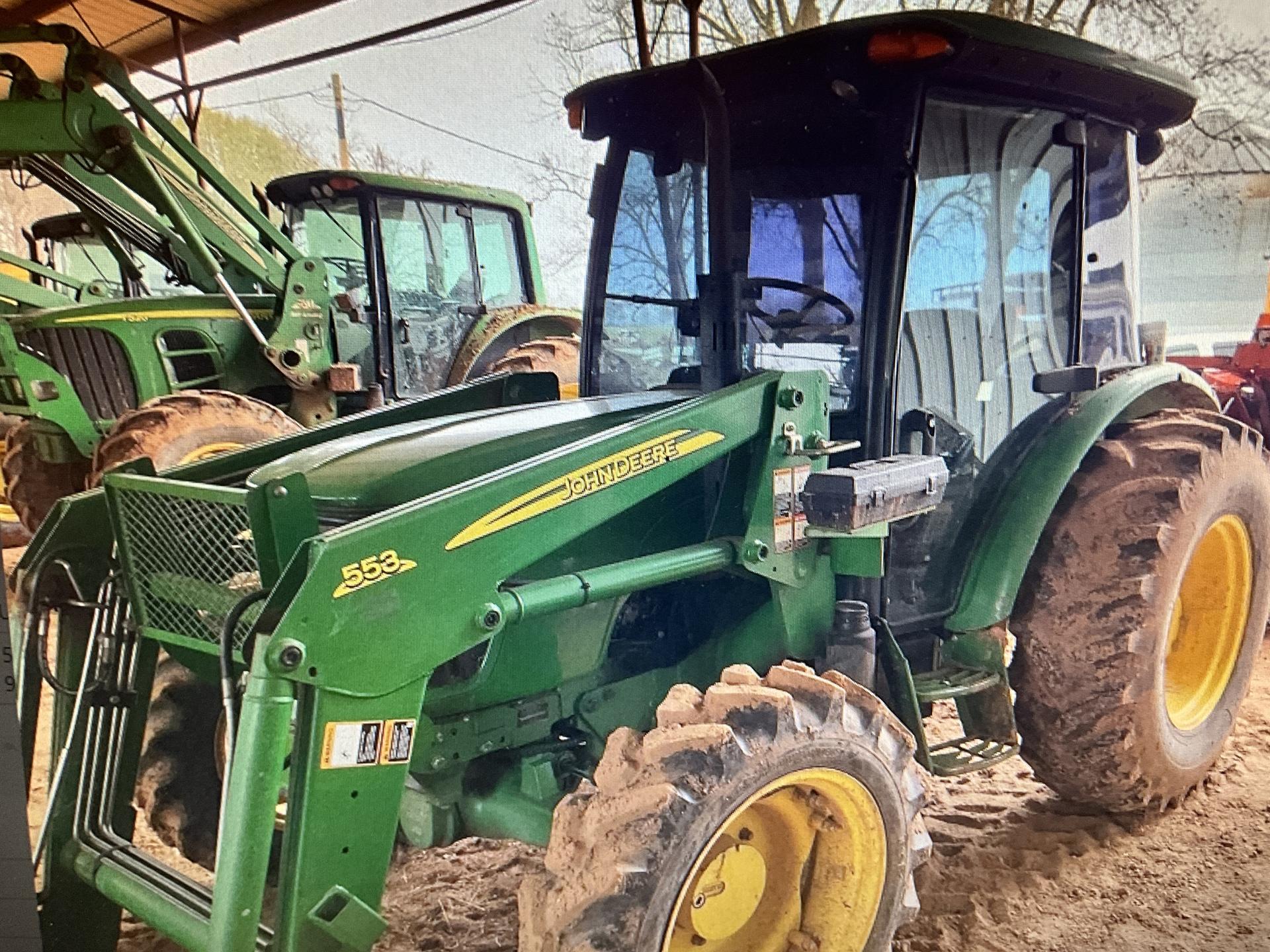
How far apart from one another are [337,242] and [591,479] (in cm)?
290

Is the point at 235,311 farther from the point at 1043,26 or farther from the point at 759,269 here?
the point at 1043,26

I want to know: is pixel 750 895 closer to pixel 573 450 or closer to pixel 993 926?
pixel 993 926

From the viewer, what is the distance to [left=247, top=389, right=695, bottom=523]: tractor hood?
1721 mm

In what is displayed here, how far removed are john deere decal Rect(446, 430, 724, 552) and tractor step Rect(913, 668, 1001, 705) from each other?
759 millimetres

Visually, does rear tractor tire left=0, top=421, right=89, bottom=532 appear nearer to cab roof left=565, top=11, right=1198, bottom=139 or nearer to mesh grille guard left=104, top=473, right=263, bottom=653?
mesh grille guard left=104, top=473, right=263, bottom=653

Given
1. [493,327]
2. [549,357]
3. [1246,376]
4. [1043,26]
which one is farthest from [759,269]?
[493,327]

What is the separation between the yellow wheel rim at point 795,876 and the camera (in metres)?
1.68

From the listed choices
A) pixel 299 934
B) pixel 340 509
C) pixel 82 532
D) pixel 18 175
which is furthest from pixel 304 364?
pixel 299 934

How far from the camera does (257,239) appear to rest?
354cm

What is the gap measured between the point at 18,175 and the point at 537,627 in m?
2.13

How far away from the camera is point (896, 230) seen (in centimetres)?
191

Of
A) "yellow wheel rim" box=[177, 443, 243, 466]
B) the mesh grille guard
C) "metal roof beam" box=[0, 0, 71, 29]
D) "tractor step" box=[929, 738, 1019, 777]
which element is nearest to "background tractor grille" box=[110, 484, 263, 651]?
the mesh grille guard

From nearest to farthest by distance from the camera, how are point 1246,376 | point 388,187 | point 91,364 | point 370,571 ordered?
1. point 370,571
2. point 1246,376
3. point 388,187
4. point 91,364

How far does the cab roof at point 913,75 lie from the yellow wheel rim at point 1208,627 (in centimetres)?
114
